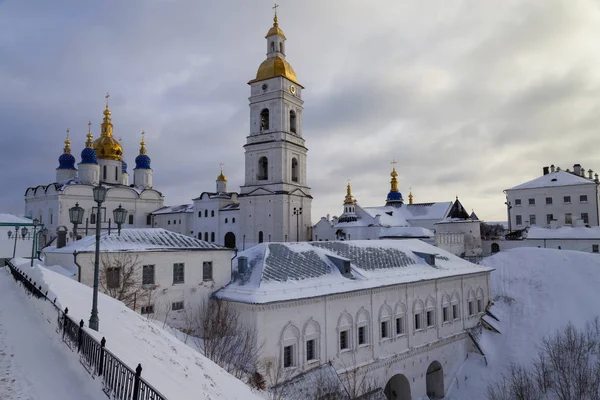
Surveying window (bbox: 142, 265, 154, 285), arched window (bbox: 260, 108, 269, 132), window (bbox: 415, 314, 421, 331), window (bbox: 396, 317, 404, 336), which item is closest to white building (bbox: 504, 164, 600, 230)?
window (bbox: 415, 314, 421, 331)

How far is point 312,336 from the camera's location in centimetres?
1878

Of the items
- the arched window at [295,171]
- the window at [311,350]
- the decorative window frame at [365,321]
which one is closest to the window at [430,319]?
the decorative window frame at [365,321]

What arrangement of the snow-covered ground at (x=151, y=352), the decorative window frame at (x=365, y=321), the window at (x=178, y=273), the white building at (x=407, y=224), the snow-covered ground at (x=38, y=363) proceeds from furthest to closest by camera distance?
1. the white building at (x=407, y=224)
2. the decorative window frame at (x=365, y=321)
3. the window at (x=178, y=273)
4. the snow-covered ground at (x=151, y=352)
5. the snow-covered ground at (x=38, y=363)

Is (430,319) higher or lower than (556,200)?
lower

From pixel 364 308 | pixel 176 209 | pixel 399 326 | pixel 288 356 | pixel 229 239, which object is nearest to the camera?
pixel 288 356

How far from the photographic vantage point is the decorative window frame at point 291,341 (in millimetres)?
17719

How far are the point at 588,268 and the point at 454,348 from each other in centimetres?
1574

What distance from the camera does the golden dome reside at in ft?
159

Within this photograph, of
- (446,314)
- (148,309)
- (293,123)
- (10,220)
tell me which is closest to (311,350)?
(148,309)

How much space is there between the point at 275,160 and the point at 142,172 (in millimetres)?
29980

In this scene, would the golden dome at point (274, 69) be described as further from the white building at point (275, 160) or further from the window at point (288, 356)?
the window at point (288, 356)

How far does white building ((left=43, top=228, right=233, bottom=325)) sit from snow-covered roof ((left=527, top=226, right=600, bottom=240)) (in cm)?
3611

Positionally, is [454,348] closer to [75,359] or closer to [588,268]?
[588,268]

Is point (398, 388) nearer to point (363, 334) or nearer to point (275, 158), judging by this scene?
point (363, 334)
